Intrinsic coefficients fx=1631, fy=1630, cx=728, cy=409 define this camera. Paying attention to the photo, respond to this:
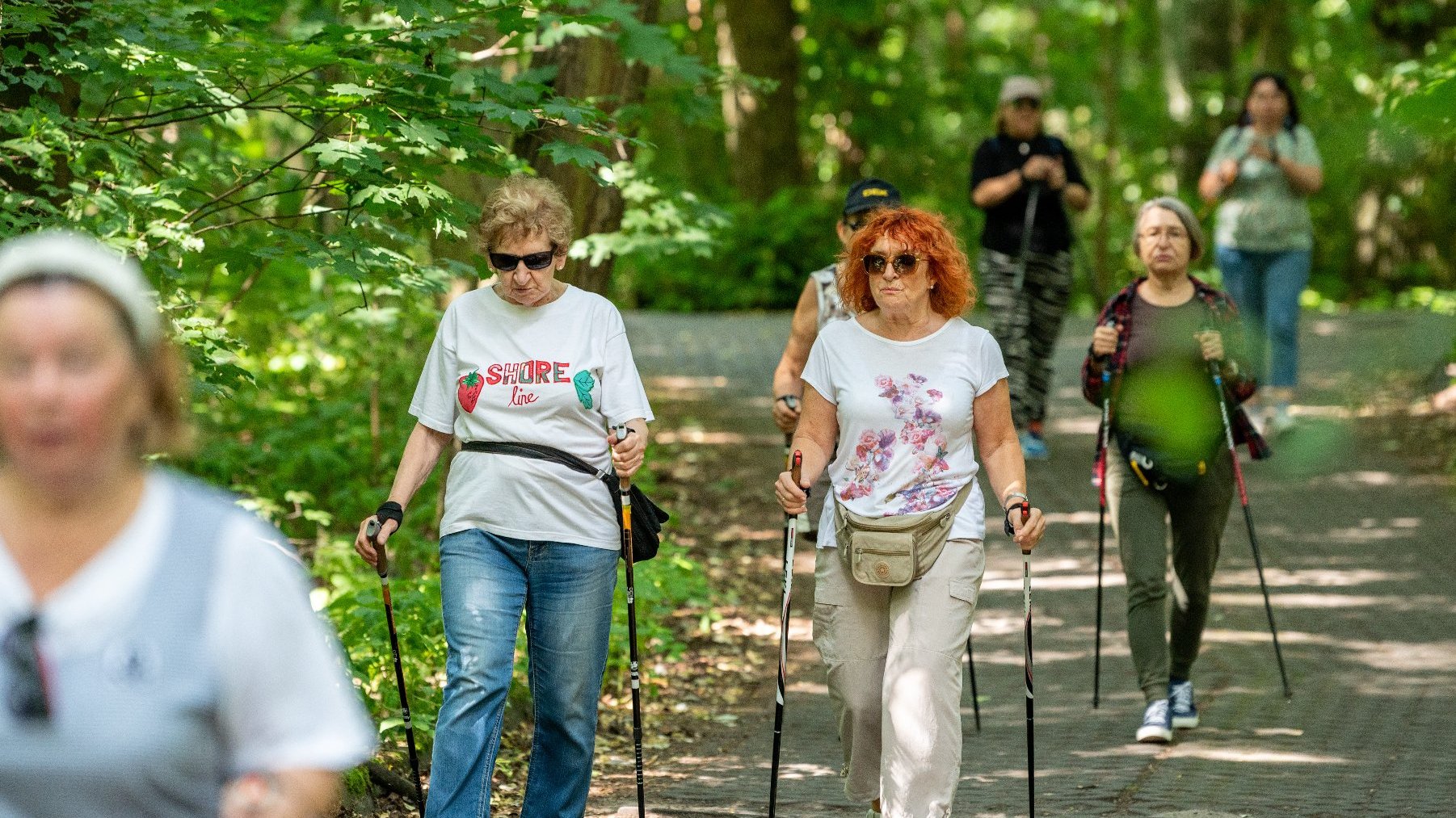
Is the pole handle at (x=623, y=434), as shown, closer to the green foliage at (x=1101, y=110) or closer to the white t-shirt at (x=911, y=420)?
the white t-shirt at (x=911, y=420)

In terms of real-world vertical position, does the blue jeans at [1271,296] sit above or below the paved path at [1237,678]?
above

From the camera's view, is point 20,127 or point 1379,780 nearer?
point 20,127

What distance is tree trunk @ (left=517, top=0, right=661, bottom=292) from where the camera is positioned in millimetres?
8359

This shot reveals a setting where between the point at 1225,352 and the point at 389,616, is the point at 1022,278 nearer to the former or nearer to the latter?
the point at 1225,352

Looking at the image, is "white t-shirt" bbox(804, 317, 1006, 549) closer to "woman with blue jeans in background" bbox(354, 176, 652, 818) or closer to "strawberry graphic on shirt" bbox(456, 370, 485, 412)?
"woman with blue jeans in background" bbox(354, 176, 652, 818)

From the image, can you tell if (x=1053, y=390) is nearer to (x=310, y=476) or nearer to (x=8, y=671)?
(x=310, y=476)

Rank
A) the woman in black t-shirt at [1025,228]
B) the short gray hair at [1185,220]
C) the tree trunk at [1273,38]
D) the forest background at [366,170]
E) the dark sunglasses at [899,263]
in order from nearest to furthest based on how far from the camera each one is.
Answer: the dark sunglasses at [899,263] → the forest background at [366,170] → the short gray hair at [1185,220] → the woman in black t-shirt at [1025,228] → the tree trunk at [1273,38]

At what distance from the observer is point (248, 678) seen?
2268 millimetres

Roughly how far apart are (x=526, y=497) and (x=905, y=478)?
3.86 feet

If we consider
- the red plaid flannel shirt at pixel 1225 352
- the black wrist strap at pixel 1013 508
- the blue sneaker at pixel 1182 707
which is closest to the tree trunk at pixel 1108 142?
the red plaid flannel shirt at pixel 1225 352

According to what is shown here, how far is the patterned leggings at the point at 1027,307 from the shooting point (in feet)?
35.2

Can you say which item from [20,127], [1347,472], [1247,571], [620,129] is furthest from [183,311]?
[1347,472]

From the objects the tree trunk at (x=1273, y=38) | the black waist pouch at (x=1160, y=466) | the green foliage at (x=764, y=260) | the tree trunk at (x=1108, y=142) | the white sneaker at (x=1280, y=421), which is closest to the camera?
the black waist pouch at (x=1160, y=466)

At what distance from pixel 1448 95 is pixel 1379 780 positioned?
2.58m
